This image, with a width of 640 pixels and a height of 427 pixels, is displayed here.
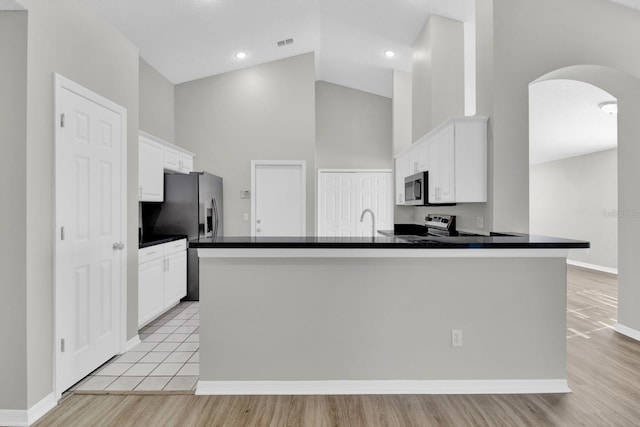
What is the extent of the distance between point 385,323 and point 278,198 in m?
3.77

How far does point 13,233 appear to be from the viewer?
2039 millimetres

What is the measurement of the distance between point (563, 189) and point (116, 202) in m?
8.39

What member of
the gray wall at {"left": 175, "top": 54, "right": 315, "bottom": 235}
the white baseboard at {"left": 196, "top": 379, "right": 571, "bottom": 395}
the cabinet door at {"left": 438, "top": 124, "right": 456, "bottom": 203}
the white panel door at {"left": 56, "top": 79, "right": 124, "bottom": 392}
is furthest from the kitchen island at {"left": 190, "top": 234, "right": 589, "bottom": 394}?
the gray wall at {"left": 175, "top": 54, "right": 315, "bottom": 235}

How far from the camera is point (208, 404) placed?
7.23 feet

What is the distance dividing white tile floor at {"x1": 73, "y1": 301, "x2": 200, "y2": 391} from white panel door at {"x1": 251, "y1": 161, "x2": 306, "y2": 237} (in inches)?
95.0

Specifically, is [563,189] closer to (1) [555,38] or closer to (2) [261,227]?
(1) [555,38]

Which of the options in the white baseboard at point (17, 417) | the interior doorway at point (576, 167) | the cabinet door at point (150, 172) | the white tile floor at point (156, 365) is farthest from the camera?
the interior doorway at point (576, 167)

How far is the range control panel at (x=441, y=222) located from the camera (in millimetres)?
3982

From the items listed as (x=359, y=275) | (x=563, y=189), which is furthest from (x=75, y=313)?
(x=563, y=189)

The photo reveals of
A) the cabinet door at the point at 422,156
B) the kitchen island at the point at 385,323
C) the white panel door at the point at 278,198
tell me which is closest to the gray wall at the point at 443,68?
the cabinet door at the point at 422,156

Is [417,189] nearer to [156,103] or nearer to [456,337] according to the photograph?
[456,337]

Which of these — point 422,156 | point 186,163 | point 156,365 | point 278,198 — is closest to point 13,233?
point 156,365

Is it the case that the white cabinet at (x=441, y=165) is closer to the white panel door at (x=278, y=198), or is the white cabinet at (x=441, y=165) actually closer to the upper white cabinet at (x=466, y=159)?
the upper white cabinet at (x=466, y=159)

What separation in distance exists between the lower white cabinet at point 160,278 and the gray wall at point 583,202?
7149 mm
